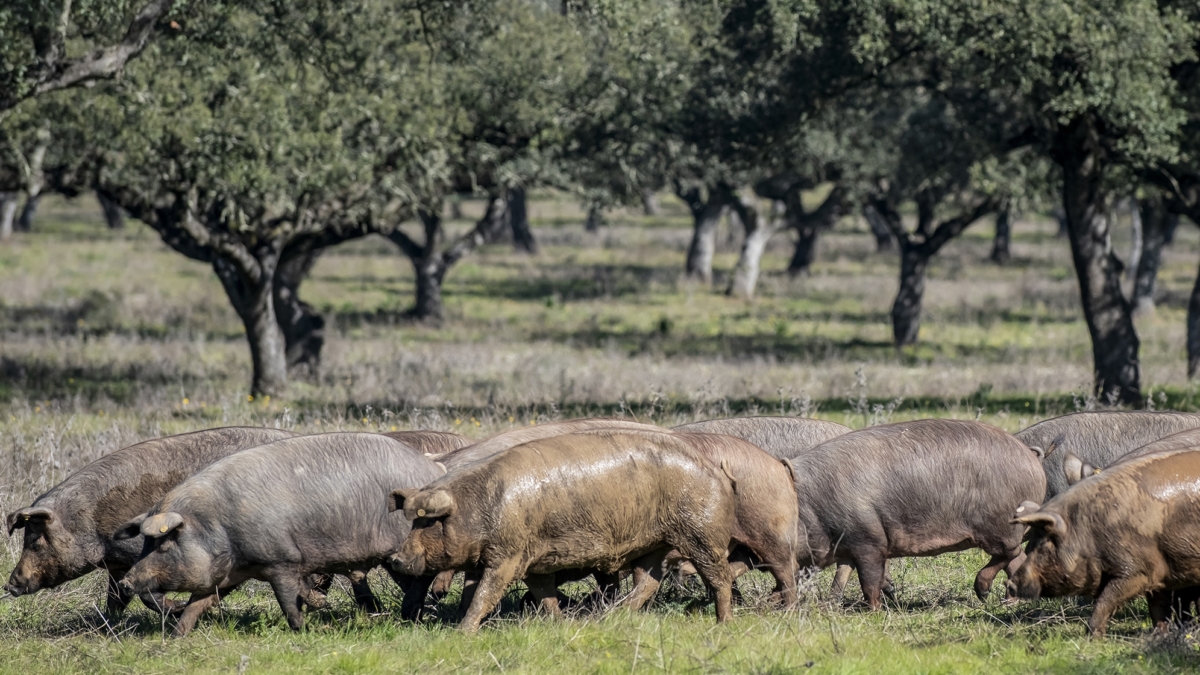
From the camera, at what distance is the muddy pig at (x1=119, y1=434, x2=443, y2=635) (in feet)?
27.2

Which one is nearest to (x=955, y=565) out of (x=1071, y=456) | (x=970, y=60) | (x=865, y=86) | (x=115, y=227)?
(x=1071, y=456)

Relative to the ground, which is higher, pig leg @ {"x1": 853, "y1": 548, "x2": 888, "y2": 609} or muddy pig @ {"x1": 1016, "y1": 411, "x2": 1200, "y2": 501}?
muddy pig @ {"x1": 1016, "y1": 411, "x2": 1200, "y2": 501}

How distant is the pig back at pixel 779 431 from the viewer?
10523 millimetres

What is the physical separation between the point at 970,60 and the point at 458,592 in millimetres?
11425

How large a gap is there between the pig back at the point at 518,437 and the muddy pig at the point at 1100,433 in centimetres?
305

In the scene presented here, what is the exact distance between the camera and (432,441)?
1040 cm

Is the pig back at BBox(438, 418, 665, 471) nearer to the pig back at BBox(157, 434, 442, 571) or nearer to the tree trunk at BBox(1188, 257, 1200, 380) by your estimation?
the pig back at BBox(157, 434, 442, 571)

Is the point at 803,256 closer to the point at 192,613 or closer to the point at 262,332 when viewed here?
the point at 262,332

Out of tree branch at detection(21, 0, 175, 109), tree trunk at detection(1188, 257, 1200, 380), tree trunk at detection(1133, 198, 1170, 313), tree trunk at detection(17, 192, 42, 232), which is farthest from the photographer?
tree trunk at detection(17, 192, 42, 232)

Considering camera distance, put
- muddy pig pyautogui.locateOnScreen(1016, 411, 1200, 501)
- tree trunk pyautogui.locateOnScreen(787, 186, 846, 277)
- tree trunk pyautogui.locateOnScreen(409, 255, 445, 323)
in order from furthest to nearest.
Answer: tree trunk pyautogui.locateOnScreen(787, 186, 846, 277)
tree trunk pyautogui.locateOnScreen(409, 255, 445, 323)
muddy pig pyautogui.locateOnScreen(1016, 411, 1200, 501)

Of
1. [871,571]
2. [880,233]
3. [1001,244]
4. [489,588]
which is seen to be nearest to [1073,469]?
[871,571]

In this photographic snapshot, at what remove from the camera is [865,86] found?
20.2m

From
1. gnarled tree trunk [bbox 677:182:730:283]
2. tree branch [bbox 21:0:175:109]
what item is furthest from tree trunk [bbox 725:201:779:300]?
tree branch [bbox 21:0:175:109]

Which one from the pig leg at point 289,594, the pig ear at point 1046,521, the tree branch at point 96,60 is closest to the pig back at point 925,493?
the pig ear at point 1046,521
